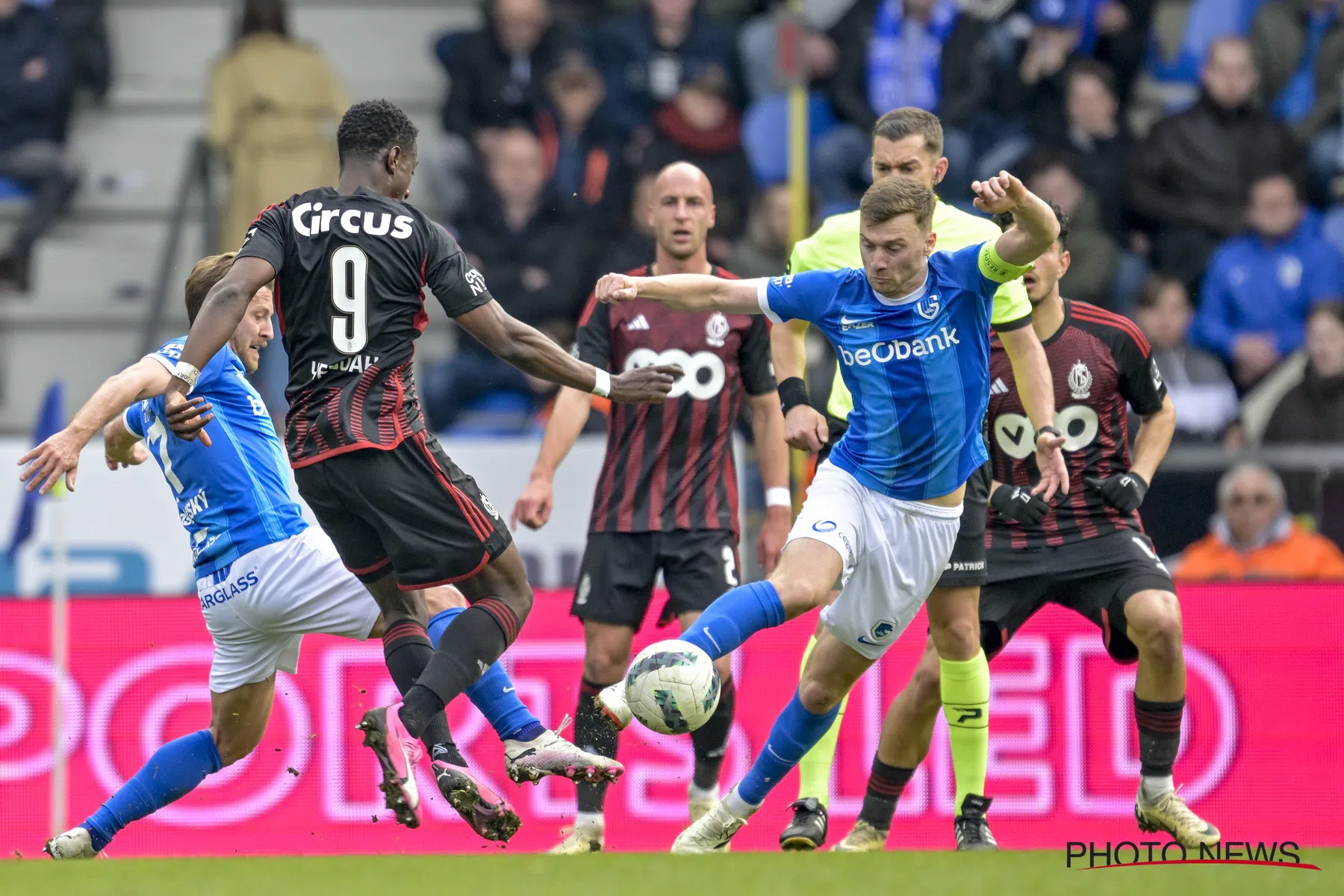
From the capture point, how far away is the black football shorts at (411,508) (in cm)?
556

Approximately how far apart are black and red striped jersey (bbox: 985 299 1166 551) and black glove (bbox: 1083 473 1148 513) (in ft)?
0.28

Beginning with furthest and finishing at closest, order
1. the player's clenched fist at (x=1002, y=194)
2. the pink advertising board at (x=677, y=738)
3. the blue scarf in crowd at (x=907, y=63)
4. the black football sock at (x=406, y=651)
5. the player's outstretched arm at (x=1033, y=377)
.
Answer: the blue scarf in crowd at (x=907, y=63)
the pink advertising board at (x=677, y=738)
the player's outstretched arm at (x=1033, y=377)
the black football sock at (x=406, y=651)
the player's clenched fist at (x=1002, y=194)

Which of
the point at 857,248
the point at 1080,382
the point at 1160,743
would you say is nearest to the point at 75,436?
the point at 857,248

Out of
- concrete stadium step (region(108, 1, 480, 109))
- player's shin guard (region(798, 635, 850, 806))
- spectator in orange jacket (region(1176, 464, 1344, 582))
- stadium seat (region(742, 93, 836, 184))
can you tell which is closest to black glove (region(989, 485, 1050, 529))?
player's shin guard (region(798, 635, 850, 806))

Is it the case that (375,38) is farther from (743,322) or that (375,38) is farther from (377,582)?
(377,582)

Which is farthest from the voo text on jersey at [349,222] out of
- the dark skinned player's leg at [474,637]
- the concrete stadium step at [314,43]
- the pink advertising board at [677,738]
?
the concrete stadium step at [314,43]

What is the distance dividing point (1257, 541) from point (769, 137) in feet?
14.3

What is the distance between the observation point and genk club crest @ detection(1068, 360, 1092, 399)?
6.84 metres

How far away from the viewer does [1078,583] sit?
22.4 feet

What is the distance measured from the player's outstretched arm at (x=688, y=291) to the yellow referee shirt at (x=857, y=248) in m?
0.74

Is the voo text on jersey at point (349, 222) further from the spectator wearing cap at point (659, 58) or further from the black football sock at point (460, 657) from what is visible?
the spectator wearing cap at point (659, 58)

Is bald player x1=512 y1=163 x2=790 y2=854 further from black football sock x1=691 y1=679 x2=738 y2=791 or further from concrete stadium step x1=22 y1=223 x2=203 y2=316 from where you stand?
concrete stadium step x1=22 y1=223 x2=203 y2=316

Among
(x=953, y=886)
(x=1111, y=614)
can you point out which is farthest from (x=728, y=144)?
(x=953, y=886)

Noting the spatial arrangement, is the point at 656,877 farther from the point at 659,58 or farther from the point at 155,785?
the point at 659,58
